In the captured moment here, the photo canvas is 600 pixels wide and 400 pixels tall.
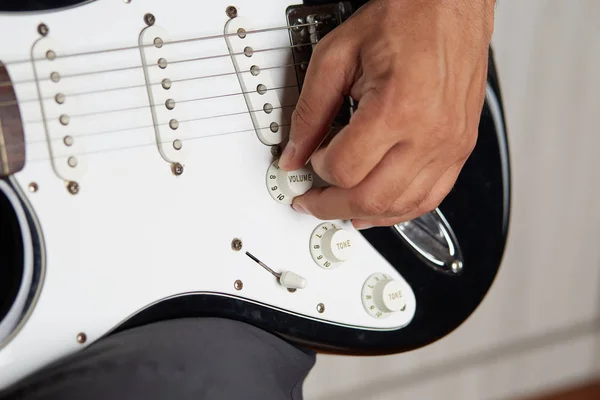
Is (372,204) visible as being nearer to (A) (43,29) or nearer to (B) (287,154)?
(B) (287,154)

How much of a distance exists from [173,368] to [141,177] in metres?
0.17

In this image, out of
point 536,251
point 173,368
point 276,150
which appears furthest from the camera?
point 536,251

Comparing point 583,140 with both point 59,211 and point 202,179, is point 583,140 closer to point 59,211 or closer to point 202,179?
point 202,179

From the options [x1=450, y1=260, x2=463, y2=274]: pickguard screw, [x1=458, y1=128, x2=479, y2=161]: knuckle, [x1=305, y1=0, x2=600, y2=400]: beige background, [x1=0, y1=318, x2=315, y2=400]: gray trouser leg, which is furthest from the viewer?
[x1=305, y1=0, x2=600, y2=400]: beige background

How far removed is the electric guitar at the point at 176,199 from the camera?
1.67 ft

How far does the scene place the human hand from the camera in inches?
20.8

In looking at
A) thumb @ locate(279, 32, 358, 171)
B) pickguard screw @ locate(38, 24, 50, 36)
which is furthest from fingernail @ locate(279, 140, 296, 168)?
pickguard screw @ locate(38, 24, 50, 36)

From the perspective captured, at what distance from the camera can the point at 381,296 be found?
0.63m

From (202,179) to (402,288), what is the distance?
0.25 m

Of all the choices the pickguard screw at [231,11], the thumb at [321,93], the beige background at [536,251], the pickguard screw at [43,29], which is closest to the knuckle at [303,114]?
the thumb at [321,93]

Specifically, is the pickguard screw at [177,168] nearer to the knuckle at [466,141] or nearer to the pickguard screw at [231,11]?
the pickguard screw at [231,11]

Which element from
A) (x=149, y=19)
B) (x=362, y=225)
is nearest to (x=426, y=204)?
(x=362, y=225)

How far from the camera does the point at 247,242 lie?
23.2 inches

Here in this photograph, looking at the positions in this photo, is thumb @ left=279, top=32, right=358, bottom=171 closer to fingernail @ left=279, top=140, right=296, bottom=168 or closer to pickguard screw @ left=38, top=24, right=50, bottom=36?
fingernail @ left=279, top=140, right=296, bottom=168
